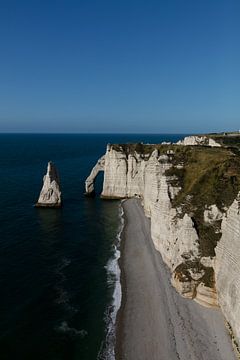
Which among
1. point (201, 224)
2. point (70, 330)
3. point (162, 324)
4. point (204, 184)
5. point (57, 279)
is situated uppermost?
point (204, 184)

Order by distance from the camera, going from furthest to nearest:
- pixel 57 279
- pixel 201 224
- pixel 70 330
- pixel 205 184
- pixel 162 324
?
pixel 205 184, pixel 57 279, pixel 201 224, pixel 162 324, pixel 70 330

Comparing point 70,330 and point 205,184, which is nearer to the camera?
point 70,330

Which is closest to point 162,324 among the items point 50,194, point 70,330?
point 70,330

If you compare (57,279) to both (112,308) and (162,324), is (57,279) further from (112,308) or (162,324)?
(162,324)

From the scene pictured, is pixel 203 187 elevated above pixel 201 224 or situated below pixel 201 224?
above

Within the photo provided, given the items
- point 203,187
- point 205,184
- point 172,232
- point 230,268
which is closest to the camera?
point 230,268
